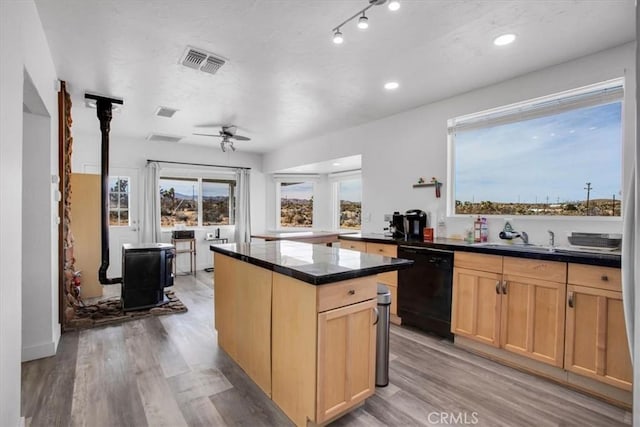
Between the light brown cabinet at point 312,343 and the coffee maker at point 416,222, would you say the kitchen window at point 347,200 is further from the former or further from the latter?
the light brown cabinet at point 312,343

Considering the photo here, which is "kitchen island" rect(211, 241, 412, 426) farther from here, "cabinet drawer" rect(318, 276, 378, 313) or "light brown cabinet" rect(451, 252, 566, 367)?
"light brown cabinet" rect(451, 252, 566, 367)

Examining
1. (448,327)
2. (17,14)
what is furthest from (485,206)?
(17,14)

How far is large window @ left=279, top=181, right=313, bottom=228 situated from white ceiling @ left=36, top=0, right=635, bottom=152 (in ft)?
10.9

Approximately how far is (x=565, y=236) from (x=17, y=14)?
158 inches

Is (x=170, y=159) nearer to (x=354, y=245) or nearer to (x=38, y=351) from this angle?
(x=38, y=351)

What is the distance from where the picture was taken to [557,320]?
231cm

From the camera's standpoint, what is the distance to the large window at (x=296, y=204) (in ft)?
23.2

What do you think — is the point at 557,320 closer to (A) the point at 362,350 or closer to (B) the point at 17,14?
(A) the point at 362,350

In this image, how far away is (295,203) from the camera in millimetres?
7211

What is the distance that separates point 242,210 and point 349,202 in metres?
2.28

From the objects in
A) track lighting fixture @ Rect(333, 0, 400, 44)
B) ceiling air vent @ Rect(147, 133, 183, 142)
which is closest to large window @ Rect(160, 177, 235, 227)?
ceiling air vent @ Rect(147, 133, 183, 142)

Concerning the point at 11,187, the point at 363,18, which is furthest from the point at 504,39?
the point at 11,187

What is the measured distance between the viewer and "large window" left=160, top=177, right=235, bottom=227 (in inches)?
247

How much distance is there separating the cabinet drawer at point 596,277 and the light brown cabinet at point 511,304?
6 cm
